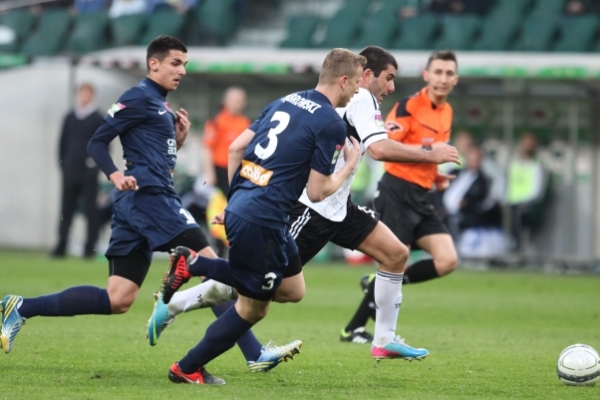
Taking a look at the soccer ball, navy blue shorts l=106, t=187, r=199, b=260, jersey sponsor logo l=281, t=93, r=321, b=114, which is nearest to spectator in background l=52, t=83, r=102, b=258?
navy blue shorts l=106, t=187, r=199, b=260

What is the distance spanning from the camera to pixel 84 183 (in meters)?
17.2

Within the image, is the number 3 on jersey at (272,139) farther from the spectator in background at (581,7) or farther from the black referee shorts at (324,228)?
the spectator in background at (581,7)

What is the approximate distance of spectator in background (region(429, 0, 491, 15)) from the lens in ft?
63.6

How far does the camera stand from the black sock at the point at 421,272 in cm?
903

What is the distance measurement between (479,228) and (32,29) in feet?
33.2

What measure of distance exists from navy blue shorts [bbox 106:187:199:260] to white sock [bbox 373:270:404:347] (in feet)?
4.90

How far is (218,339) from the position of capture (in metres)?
6.13

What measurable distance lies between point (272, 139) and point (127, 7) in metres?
16.0

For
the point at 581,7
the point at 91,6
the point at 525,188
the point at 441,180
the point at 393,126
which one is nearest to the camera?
the point at 393,126

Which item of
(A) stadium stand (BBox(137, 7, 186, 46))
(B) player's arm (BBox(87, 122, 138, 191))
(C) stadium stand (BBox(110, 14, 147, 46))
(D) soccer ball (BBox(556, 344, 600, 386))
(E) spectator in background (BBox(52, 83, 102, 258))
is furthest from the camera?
(C) stadium stand (BBox(110, 14, 147, 46))

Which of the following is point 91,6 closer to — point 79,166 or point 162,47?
point 79,166

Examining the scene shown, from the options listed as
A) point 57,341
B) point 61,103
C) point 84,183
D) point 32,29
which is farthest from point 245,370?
point 32,29

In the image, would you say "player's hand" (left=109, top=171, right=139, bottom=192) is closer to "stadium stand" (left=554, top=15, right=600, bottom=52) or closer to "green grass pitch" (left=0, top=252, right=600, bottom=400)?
"green grass pitch" (left=0, top=252, right=600, bottom=400)

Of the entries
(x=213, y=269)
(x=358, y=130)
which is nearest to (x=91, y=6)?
(x=358, y=130)
